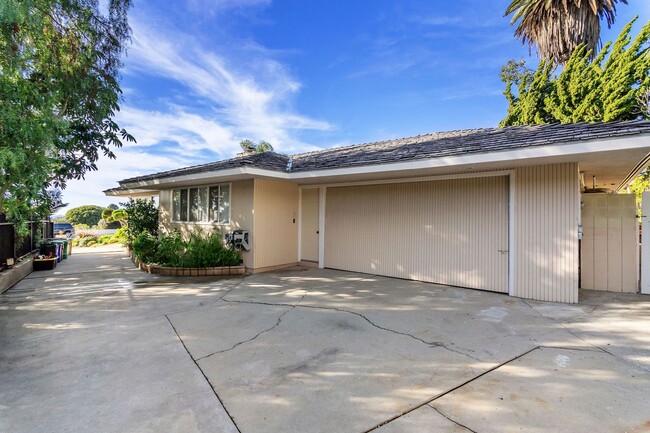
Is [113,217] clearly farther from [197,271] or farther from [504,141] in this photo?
[504,141]

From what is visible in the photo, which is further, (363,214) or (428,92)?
(428,92)

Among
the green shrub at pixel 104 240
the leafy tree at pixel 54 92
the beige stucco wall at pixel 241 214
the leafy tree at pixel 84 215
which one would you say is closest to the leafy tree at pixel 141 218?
the beige stucco wall at pixel 241 214

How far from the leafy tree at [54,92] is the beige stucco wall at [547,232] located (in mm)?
7414

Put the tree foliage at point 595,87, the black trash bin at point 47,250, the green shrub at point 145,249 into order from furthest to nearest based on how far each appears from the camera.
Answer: the tree foliage at point 595,87, the black trash bin at point 47,250, the green shrub at point 145,249

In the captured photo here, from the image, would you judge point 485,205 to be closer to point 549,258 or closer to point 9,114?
point 549,258

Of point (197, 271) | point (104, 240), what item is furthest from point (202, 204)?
point (104, 240)

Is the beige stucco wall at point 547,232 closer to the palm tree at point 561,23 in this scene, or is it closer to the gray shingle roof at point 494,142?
the gray shingle roof at point 494,142

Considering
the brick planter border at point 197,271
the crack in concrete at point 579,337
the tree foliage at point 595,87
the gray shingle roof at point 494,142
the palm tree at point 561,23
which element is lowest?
the crack in concrete at point 579,337

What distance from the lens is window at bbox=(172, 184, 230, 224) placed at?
889 centimetres

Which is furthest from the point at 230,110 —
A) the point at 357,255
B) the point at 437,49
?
the point at 357,255

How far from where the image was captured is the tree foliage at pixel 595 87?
1079 cm

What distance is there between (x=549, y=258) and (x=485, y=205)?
4.83 feet

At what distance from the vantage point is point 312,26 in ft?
36.5

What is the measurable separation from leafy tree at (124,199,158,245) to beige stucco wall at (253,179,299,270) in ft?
20.1
